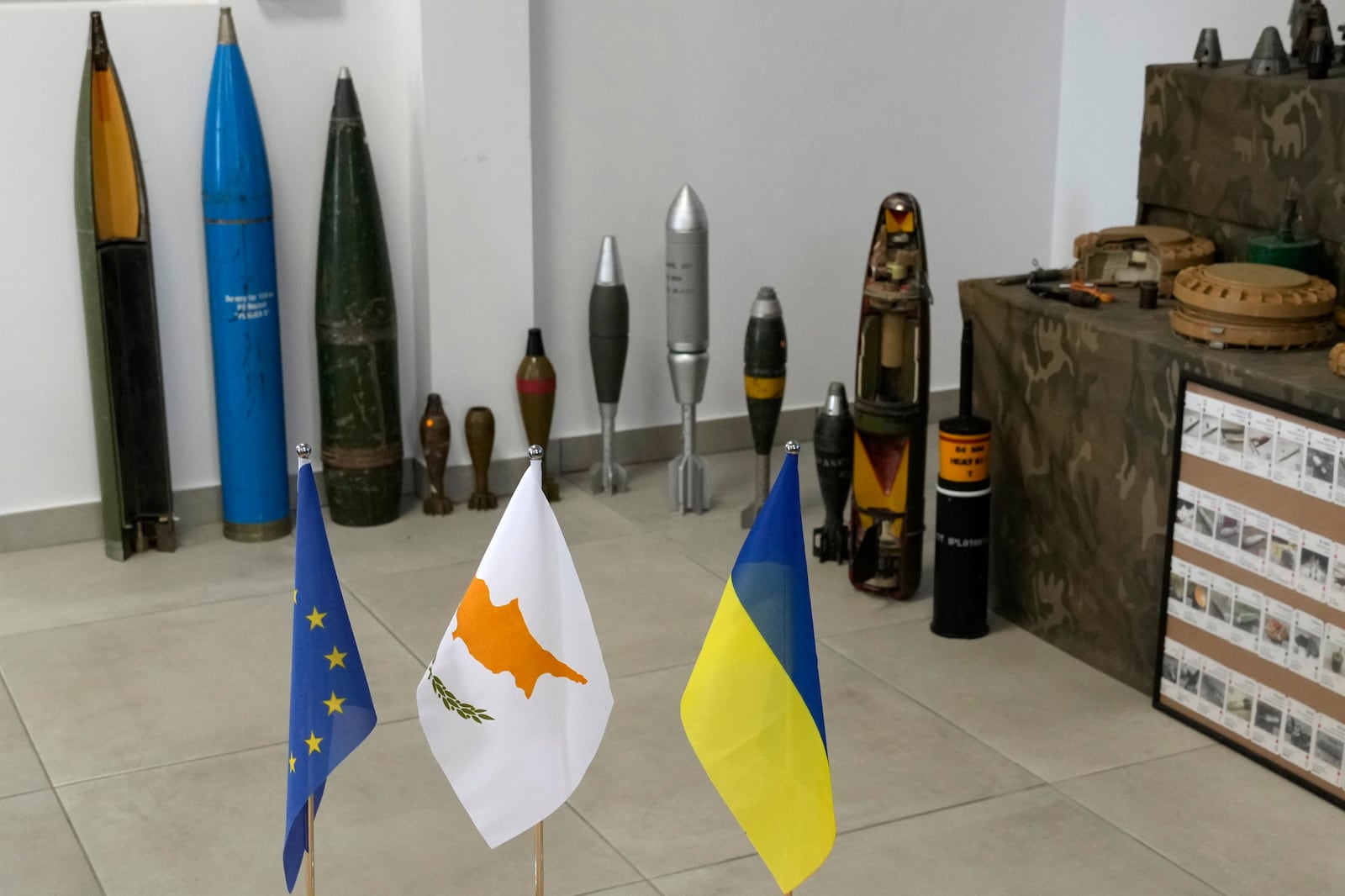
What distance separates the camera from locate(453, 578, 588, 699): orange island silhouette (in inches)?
82.3

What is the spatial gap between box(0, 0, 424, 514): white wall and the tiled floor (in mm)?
416

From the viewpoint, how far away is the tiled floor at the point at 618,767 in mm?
2848

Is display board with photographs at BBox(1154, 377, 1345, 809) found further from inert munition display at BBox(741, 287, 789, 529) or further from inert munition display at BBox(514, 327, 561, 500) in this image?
inert munition display at BBox(514, 327, 561, 500)

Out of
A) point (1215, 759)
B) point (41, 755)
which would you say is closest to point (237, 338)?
point (41, 755)

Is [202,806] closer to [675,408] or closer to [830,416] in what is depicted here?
[830,416]

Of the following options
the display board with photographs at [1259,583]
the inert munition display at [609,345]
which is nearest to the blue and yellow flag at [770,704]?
the display board with photographs at [1259,583]

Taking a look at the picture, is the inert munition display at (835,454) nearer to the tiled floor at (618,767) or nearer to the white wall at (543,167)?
the tiled floor at (618,767)

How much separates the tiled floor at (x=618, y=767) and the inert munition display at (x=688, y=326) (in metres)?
0.45

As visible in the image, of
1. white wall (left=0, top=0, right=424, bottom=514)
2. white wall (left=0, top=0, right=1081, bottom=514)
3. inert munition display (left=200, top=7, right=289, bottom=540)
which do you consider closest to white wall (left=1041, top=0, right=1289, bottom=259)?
white wall (left=0, top=0, right=1081, bottom=514)

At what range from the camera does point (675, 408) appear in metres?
5.20

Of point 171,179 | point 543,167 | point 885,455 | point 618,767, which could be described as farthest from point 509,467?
point 618,767

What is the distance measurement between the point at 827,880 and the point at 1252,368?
4.20 ft

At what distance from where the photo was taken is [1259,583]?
124 inches

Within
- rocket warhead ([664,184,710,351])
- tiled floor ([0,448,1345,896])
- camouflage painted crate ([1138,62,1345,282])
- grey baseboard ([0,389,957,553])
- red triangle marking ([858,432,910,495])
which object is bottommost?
tiled floor ([0,448,1345,896])
